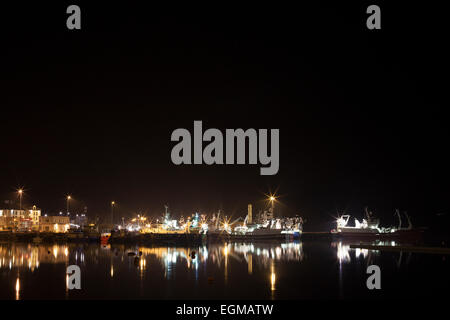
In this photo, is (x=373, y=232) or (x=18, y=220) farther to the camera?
(x=18, y=220)

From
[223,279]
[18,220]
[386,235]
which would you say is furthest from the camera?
[18,220]

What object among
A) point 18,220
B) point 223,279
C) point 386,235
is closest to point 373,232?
point 386,235

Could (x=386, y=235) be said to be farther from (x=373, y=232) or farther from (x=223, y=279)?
(x=223, y=279)

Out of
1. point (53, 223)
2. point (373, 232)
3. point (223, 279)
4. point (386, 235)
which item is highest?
point (223, 279)

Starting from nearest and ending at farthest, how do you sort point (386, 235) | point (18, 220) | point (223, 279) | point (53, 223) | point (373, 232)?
1. point (223, 279)
2. point (386, 235)
3. point (373, 232)
4. point (18, 220)
5. point (53, 223)

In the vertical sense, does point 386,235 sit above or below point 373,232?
below

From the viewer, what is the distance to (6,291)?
2144 centimetres

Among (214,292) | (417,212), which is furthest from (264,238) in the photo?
(214,292)

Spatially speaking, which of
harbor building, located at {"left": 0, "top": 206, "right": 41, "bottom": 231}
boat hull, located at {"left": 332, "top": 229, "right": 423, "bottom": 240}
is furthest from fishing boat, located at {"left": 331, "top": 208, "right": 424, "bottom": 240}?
harbor building, located at {"left": 0, "top": 206, "right": 41, "bottom": 231}

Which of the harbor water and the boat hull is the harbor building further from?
the harbor water

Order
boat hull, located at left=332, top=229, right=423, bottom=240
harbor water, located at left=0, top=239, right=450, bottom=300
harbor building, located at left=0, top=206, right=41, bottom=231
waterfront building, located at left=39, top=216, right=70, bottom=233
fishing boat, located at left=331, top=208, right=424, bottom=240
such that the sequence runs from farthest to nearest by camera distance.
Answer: waterfront building, located at left=39, top=216, right=70, bottom=233
harbor building, located at left=0, top=206, right=41, bottom=231
fishing boat, located at left=331, top=208, right=424, bottom=240
boat hull, located at left=332, top=229, right=423, bottom=240
harbor water, located at left=0, top=239, right=450, bottom=300
